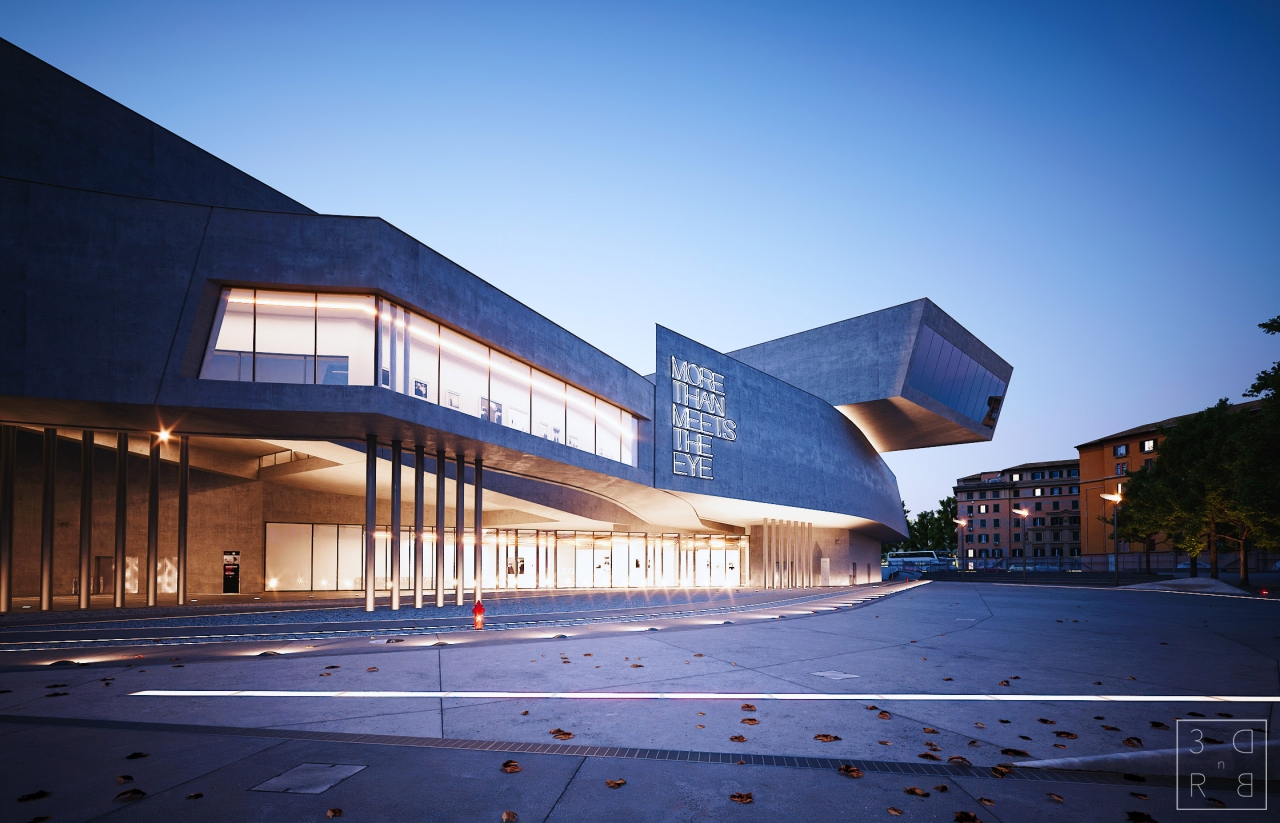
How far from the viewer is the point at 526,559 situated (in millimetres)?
48938

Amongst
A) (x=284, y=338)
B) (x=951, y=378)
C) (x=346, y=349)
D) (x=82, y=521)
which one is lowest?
(x=82, y=521)

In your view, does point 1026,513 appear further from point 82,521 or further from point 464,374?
point 82,521

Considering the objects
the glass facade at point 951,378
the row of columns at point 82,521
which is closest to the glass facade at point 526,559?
the row of columns at point 82,521

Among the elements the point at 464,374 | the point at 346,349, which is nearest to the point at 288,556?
the point at 464,374

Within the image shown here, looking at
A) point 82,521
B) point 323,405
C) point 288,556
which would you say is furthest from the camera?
point 288,556

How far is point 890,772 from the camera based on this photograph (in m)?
6.27

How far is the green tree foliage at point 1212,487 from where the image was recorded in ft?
114

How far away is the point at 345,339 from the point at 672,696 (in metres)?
17.1

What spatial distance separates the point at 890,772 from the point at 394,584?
73.1 feet

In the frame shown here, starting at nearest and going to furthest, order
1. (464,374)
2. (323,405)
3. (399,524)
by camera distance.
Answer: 1. (323,405)
2. (399,524)
3. (464,374)

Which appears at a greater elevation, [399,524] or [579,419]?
[579,419]

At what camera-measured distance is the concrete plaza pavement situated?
5.49 meters

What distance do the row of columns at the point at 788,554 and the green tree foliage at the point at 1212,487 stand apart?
25545 millimetres

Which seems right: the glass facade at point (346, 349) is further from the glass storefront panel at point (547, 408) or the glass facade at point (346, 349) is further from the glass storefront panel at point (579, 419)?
the glass storefront panel at point (579, 419)
